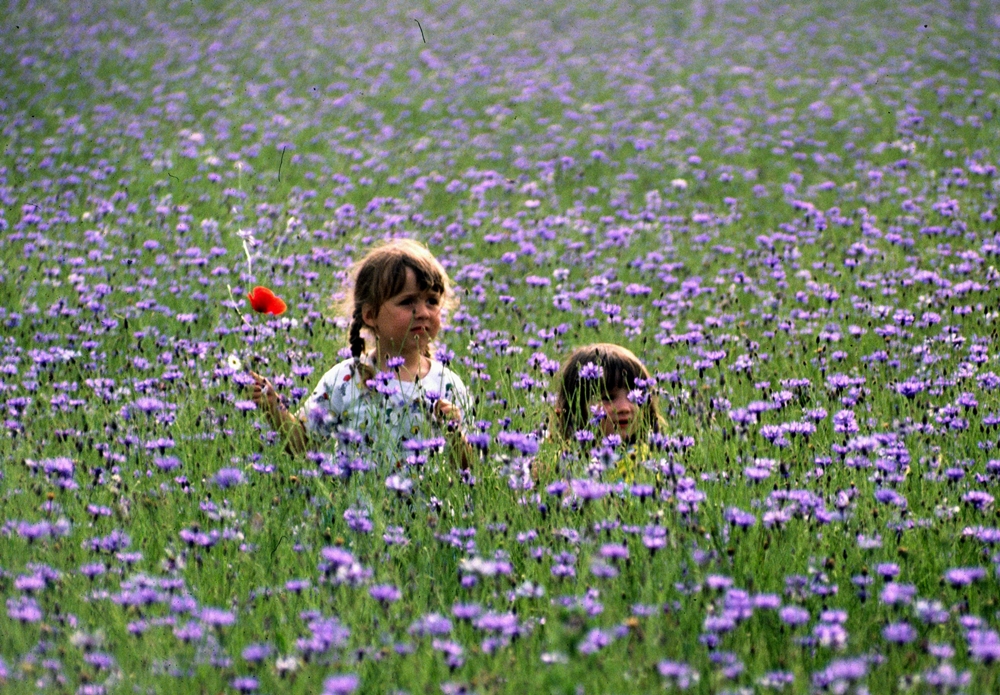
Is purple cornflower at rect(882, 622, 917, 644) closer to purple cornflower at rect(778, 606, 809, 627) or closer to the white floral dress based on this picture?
purple cornflower at rect(778, 606, 809, 627)

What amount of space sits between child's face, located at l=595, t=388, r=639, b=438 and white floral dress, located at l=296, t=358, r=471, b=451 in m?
0.49

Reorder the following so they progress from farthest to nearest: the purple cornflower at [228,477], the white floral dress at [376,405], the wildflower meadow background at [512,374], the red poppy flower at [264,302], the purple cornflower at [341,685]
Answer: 1. the red poppy flower at [264,302]
2. the white floral dress at [376,405]
3. the purple cornflower at [228,477]
4. the wildflower meadow background at [512,374]
5. the purple cornflower at [341,685]

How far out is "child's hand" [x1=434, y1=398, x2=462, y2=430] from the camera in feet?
12.0

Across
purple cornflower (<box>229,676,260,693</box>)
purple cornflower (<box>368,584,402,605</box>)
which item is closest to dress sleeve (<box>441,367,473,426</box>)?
purple cornflower (<box>368,584,402,605</box>)

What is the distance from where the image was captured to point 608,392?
433 cm

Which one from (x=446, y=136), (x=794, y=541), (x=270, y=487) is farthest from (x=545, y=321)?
(x=446, y=136)

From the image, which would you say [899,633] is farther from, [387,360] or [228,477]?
[387,360]

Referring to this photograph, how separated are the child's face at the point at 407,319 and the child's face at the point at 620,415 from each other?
0.67m

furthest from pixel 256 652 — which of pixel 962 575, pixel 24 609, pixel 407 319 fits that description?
pixel 407 319

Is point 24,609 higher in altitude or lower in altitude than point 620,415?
higher

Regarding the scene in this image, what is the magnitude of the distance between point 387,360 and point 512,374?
2.97 ft

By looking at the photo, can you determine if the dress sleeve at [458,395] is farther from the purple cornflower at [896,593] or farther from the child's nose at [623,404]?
the purple cornflower at [896,593]

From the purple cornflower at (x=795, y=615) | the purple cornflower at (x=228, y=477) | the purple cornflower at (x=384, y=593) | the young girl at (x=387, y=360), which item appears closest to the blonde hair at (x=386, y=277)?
the young girl at (x=387, y=360)

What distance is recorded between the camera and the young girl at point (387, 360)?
3.90 meters
